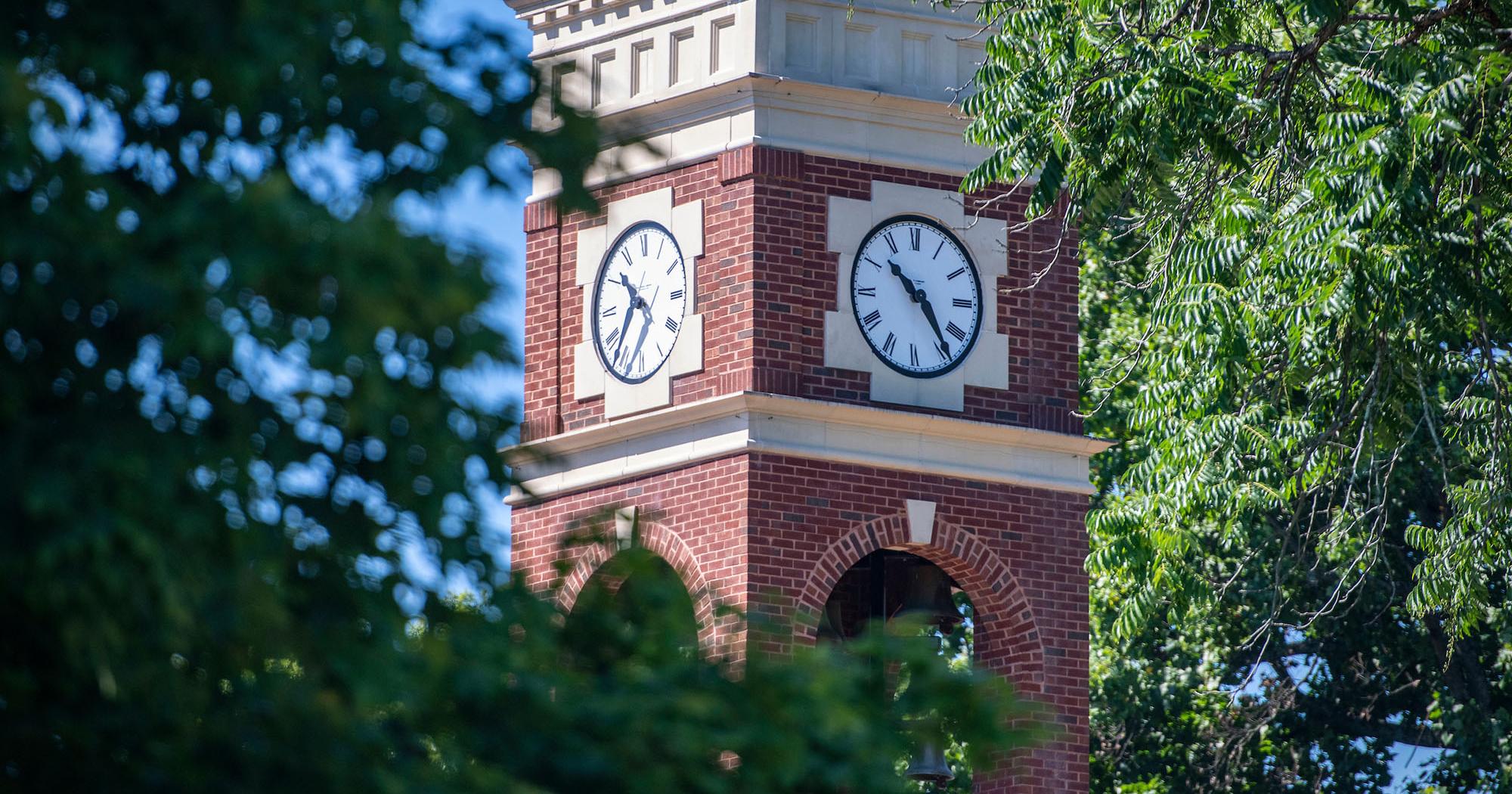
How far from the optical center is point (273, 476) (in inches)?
218

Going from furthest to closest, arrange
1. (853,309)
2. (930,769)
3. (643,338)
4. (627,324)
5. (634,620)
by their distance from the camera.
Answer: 1. (627,324)
2. (643,338)
3. (853,309)
4. (930,769)
5. (634,620)

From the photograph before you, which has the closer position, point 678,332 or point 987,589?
point 678,332

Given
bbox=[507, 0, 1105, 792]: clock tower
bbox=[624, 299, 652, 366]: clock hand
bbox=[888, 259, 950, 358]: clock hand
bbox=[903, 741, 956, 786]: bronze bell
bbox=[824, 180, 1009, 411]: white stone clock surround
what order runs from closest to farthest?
bbox=[903, 741, 956, 786]: bronze bell, bbox=[507, 0, 1105, 792]: clock tower, bbox=[824, 180, 1009, 411]: white stone clock surround, bbox=[888, 259, 950, 358]: clock hand, bbox=[624, 299, 652, 366]: clock hand

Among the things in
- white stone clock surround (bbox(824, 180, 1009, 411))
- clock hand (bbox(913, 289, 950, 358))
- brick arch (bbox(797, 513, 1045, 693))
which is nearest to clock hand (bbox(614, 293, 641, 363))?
white stone clock surround (bbox(824, 180, 1009, 411))

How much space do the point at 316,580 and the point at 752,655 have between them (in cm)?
110

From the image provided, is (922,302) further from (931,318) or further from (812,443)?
(812,443)

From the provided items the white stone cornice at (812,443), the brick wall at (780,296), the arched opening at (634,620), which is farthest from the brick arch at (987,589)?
the arched opening at (634,620)

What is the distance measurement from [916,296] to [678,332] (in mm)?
1587

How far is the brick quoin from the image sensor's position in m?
16.0

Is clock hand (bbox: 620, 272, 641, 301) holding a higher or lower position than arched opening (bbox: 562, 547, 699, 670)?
higher

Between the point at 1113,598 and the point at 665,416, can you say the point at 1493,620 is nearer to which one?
the point at 1113,598

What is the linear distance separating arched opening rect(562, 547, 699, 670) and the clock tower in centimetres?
929

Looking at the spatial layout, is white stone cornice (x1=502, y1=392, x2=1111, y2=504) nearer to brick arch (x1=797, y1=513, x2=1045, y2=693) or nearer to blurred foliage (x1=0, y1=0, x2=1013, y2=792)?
brick arch (x1=797, y1=513, x2=1045, y2=693)

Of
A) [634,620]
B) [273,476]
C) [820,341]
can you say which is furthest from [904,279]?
[273,476]
